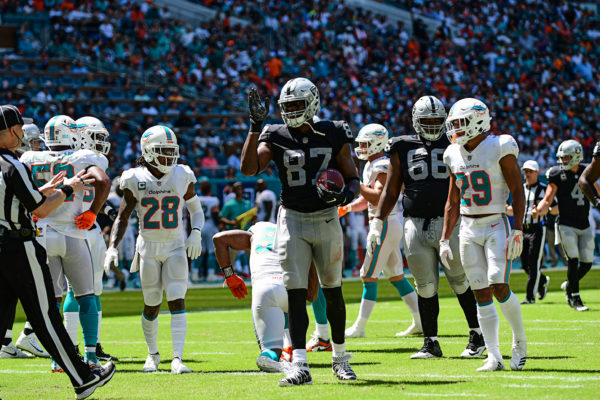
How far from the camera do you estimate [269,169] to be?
20625 mm

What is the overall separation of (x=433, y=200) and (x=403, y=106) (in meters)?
23.0

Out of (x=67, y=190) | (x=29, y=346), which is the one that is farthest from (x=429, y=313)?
(x=29, y=346)

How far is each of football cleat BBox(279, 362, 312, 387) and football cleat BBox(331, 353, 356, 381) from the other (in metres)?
0.27

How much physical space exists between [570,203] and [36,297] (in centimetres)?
836

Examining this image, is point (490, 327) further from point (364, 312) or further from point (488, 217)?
point (364, 312)

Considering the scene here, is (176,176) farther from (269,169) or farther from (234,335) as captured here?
(269,169)

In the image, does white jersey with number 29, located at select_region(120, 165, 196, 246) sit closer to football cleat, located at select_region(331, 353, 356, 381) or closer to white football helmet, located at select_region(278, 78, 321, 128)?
white football helmet, located at select_region(278, 78, 321, 128)

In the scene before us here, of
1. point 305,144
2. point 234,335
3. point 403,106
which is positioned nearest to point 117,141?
point 403,106

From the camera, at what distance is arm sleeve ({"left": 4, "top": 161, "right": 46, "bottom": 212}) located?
5949mm

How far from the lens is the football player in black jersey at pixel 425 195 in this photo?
8.09m

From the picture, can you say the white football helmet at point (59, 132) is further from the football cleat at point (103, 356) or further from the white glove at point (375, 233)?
→ the white glove at point (375, 233)

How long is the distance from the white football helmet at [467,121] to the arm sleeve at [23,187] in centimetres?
306

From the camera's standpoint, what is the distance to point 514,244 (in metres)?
6.98

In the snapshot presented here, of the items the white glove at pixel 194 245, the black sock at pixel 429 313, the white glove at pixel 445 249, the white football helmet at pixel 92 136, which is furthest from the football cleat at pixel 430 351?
the white football helmet at pixel 92 136
